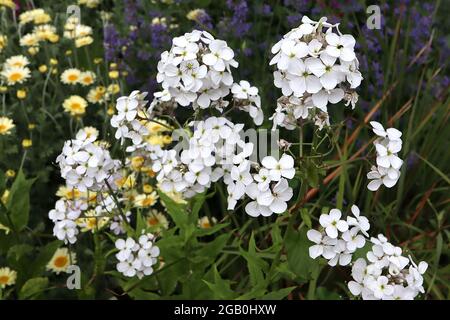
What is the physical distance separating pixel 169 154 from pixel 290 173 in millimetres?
574

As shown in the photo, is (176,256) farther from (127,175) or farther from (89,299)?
(127,175)

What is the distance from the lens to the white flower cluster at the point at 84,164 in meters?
2.08

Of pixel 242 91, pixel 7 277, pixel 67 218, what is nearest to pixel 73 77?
pixel 7 277

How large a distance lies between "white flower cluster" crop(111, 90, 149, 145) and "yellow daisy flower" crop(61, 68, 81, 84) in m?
1.45

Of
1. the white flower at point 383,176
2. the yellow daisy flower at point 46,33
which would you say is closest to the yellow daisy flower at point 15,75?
the yellow daisy flower at point 46,33

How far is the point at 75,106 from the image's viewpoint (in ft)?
10.9

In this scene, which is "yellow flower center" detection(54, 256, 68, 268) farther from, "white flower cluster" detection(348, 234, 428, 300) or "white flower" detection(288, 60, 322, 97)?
"white flower" detection(288, 60, 322, 97)

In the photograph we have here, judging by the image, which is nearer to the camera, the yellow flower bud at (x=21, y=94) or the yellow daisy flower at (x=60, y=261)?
the yellow daisy flower at (x=60, y=261)

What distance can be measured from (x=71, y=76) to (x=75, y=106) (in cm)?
30

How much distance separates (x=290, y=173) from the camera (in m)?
1.73

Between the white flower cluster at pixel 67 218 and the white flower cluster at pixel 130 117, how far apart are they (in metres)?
0.39

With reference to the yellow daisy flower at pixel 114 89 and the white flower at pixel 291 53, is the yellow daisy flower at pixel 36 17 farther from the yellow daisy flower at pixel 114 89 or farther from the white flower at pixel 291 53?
the white flower at pixel 291 53

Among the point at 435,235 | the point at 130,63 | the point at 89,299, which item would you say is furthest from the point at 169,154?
the point at 130,63

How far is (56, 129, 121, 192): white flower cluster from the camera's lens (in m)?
2.08
